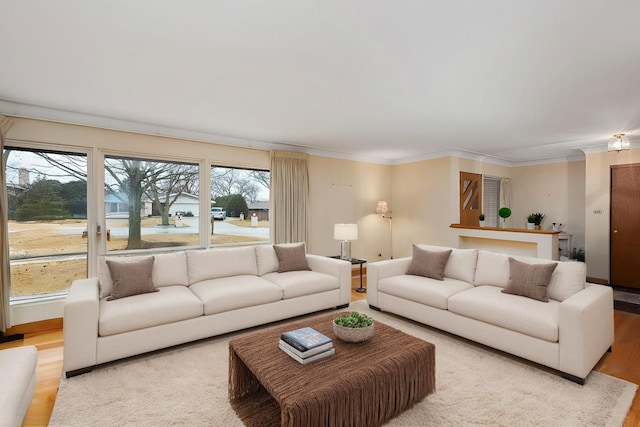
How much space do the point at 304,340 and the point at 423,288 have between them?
1877mm

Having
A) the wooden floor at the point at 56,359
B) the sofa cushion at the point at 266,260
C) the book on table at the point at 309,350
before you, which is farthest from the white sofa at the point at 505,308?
the book on table at the point at 309,350

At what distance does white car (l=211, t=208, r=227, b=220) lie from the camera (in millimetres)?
4863

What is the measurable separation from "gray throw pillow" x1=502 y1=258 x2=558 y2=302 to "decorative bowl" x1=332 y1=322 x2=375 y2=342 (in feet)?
5.79

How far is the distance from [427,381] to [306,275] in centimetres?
206

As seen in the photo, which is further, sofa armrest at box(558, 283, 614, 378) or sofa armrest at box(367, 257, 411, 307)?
sofa armrest at box(367, 257, 411, 307)

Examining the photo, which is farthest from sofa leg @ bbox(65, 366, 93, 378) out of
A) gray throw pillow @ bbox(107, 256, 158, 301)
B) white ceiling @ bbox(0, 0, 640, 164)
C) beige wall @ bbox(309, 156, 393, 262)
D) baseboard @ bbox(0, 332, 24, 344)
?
beige wall @ bbox(309, 156, 393, 262)

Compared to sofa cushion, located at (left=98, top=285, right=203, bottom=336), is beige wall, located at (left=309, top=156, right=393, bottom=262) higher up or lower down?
higher up

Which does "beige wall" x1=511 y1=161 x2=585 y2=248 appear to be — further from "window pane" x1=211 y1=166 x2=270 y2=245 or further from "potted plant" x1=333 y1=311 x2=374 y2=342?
"potted plant" x1=333 y1=311 x2=374 y2=342

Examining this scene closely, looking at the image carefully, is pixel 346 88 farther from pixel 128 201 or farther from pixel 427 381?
pixel 128 201

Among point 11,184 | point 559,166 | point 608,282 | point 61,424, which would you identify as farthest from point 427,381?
point 559,166

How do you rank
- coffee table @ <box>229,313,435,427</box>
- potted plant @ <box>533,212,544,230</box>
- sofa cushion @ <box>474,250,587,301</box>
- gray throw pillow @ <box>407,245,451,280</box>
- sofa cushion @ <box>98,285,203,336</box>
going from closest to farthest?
coffee table @ <box>229,313,435,427</box> → sofa cushion @ <box>98,285,203,336</box> → sofa cushion @ <box>474,250,587,301</box> → gray throw pillow @ <box>407,245,451,280</box> → potted plant @ <box>533,212,544,230</box>

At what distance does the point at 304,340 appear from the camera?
2066 millimetres

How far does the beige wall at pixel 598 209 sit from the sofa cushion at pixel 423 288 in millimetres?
3505

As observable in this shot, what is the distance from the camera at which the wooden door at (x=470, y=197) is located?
6.08 metres
